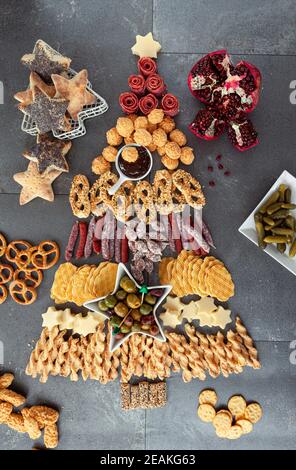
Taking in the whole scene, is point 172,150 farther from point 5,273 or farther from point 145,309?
point 5,273

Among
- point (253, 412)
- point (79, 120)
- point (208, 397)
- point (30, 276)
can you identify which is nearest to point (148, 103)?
point (79, 120)

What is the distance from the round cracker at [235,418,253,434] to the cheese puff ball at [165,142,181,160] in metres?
1.20

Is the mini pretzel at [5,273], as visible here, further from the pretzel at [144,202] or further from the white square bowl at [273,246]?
the white square bowl at [273,246]

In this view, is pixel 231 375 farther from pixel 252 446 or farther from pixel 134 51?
pixel 134 51

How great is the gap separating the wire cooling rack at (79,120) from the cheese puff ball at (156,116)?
21 centimetres

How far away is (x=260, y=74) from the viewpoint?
6.54 ft

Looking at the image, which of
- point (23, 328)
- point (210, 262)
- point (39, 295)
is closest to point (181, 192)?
point (210, 262)

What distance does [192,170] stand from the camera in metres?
1.99

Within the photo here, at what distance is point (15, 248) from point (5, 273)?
13 cm

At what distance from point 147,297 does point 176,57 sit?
42.9 inches

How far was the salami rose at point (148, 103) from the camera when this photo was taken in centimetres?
193

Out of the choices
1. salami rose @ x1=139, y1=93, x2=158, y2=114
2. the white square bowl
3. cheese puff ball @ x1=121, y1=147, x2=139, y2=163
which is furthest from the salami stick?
the white square bowl

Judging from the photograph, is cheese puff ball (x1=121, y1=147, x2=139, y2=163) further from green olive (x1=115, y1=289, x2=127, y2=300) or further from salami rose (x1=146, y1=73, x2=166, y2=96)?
green olive (x1=115, y1=289, x2=127, y2=300)

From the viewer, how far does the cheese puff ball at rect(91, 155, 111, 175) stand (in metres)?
1.96
